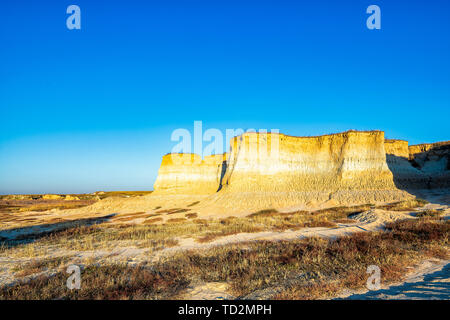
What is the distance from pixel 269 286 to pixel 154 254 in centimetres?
572

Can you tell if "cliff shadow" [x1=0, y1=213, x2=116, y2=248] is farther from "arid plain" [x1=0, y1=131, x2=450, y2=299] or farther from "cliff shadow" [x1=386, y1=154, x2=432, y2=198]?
"cliff shadow" [x1=386, y1=154, x2=432, y2=198]

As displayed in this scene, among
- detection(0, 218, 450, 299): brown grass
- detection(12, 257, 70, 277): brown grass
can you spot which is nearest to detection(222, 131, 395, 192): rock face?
detection(0, 218, 450, 299): brown grass

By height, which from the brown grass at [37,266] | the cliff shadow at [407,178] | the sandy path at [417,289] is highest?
the cliff shadow at [407,178]

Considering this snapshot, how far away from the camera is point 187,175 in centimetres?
5116

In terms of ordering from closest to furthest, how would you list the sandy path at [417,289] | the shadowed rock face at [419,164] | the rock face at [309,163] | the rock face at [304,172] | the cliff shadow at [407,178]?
the sandy path at [417,289]
the cliff shadow at [407,178]
the shadowed rock face at [419,164]
the rock face at [304,172]
the rock face at [309,163]

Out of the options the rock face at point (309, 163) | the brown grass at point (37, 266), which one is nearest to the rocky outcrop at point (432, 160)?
the rock face at point (309, 163)

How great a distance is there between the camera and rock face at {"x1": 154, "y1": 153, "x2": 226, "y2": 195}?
4966cm

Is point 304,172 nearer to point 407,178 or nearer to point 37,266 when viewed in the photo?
point 407,178

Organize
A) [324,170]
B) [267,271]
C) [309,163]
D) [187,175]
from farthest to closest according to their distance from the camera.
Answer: [187,175] < [309,163] < [324,170] < [267,271]

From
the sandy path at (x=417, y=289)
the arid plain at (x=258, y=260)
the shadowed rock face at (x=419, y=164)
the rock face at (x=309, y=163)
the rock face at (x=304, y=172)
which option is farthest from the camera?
the rock face at (x=309, y=163)

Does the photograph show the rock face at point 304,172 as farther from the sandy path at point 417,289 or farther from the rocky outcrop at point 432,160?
the sandy path at point 417,289

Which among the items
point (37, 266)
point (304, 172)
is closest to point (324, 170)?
point (304, 172)

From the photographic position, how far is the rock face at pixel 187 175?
49.7 meters
